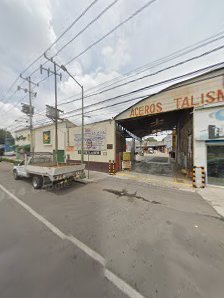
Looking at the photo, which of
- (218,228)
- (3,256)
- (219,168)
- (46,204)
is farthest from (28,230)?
(219,168)

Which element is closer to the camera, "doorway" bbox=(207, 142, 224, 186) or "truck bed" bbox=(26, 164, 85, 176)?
"truck bed" bbox=(26, 164, 85, 176)

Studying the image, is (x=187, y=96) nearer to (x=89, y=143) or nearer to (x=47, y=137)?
(x=89, y=143)

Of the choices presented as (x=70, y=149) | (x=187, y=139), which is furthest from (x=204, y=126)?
(x=70, y=149)

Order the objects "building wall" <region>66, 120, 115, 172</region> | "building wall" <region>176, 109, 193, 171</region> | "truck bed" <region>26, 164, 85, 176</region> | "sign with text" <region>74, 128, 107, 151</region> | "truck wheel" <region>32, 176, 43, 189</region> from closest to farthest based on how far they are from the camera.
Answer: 1. "truck bed" <region>26, 164, 85, 176</region>
2. "truck wheel" <region>32, 176, 43, 189</region>
3. "building wall" <region>176, 109, 193, 171</region>
4. "building wall" <region>66, 120, 115, 172</region>
5. "sign with text" <region>74, 128, 107, 151</region>

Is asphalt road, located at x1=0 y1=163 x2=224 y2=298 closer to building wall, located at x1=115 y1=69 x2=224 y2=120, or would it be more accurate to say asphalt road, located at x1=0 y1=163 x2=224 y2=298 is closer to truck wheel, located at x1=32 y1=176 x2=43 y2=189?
truck wheel, located at x1=32 y1=176 x2=43 y2=189

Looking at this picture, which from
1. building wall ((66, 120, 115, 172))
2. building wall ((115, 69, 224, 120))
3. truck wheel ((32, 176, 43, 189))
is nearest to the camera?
building wall ((115, 69, 224, 120))

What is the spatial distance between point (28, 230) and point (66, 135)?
13.9 meters

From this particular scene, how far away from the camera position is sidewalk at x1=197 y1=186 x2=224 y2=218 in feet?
18.3

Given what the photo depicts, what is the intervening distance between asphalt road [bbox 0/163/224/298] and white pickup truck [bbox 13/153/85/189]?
1748 millimetres

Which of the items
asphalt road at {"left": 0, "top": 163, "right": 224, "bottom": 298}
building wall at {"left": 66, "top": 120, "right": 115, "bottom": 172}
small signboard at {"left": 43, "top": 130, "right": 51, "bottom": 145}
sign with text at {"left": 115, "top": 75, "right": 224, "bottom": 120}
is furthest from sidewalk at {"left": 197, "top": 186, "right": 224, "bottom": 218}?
small signboard at {"left": 43, "top": 130, "right": 51, "bottom": 145}

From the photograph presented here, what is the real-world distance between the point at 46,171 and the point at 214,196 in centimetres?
863

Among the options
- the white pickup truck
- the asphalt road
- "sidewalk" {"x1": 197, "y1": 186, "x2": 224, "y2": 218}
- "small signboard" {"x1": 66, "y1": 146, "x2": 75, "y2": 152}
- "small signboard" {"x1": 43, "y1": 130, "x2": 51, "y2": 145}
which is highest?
"small signboard" {"x1": 43, "y1": 130, "x2": 51, "y2": 145}

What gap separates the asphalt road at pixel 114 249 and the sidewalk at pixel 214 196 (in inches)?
14.0

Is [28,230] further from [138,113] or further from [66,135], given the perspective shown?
[66,135]
